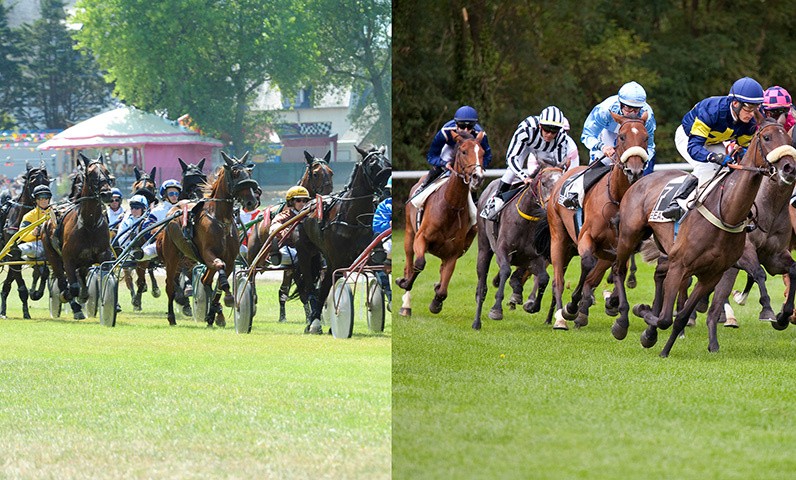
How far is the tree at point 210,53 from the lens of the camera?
4.80 meters

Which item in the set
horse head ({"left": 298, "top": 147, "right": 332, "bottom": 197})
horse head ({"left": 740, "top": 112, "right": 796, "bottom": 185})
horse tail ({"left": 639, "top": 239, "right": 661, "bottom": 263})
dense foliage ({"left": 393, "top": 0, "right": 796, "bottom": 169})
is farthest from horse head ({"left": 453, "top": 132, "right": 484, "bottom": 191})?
dense foliage ({"left": 393, "top": 0, "right": 796, "bottom": 169})

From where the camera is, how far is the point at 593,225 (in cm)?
789

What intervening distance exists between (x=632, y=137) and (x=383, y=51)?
3.14 meters

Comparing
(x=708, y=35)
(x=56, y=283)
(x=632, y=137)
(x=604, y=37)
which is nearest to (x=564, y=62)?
(x=604, y=37)

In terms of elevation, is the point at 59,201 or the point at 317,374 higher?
the point at 59,201

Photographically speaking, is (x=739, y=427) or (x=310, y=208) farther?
(x=739, y=427)

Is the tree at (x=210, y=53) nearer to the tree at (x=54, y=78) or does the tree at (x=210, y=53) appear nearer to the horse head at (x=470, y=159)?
the tree at (x=54, y=78)

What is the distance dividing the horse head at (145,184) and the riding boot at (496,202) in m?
3.86

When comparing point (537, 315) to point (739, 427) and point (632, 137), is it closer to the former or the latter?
point (632, 137)

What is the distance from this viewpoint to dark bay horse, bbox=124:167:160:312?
5273mm

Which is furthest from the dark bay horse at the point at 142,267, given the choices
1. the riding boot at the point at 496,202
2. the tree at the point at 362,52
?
the riding boot at the point at 496,202

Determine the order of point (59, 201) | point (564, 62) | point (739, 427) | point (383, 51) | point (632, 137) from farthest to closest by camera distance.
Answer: point (564, 62), point (632, 137), point (59, 201), point (739, 427), point (383, 51)

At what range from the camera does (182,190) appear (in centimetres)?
557

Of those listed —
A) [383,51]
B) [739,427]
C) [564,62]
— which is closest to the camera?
[383,51]
